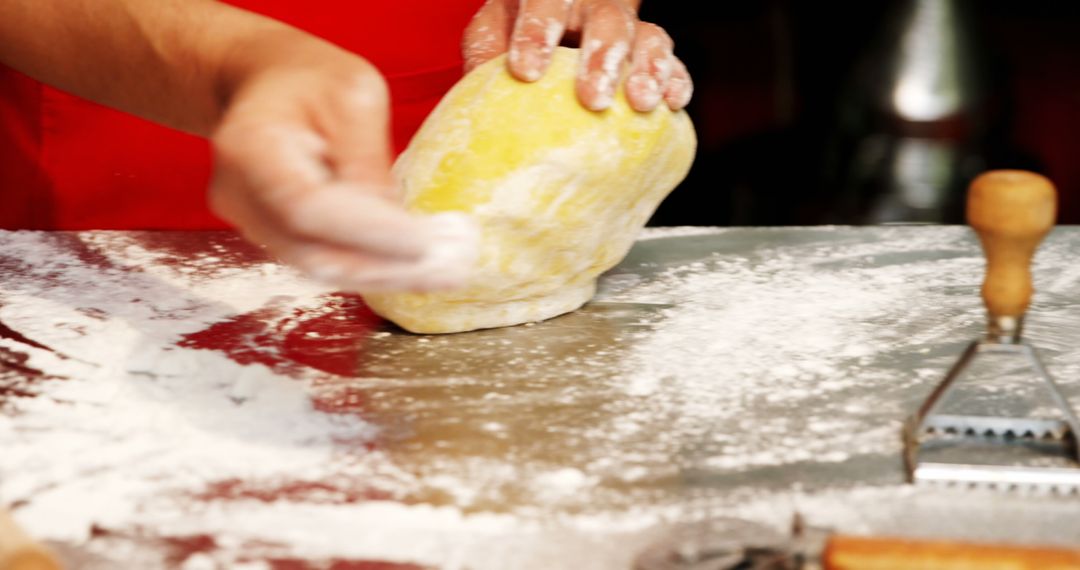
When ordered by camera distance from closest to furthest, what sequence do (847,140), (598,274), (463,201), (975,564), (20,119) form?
(975,564)
(463,201)
(598,274)
(20,119)
(847,140)

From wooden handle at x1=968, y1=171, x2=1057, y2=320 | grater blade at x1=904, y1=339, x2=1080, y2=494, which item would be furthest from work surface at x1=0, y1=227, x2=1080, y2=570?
wooden handle at x1=968, y1=171, x2=1057, y2=320

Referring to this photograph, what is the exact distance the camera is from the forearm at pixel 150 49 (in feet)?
2.82

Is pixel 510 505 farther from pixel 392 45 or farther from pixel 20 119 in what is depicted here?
pixel 20 119

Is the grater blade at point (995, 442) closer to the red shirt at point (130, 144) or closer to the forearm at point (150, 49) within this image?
the forearm at point (150, 49)

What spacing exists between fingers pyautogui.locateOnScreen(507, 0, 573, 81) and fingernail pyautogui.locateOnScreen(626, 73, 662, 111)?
0.26ft

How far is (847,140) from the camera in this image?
8.96 ft

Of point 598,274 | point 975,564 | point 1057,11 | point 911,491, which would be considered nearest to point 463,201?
point 598,274

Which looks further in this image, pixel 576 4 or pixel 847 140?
A: pixel 847 140

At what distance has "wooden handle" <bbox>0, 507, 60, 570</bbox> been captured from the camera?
0.59 meters

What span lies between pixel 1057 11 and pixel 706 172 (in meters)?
0.93

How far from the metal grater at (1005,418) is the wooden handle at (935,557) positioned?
0.16 metres

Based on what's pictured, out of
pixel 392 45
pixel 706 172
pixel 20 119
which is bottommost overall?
pixel 706 172

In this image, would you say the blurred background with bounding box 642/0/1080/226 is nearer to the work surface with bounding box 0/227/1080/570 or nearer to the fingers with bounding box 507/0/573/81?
the work surface with bounding box 0/227/1080/570

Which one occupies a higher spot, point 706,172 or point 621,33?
point 621,33
